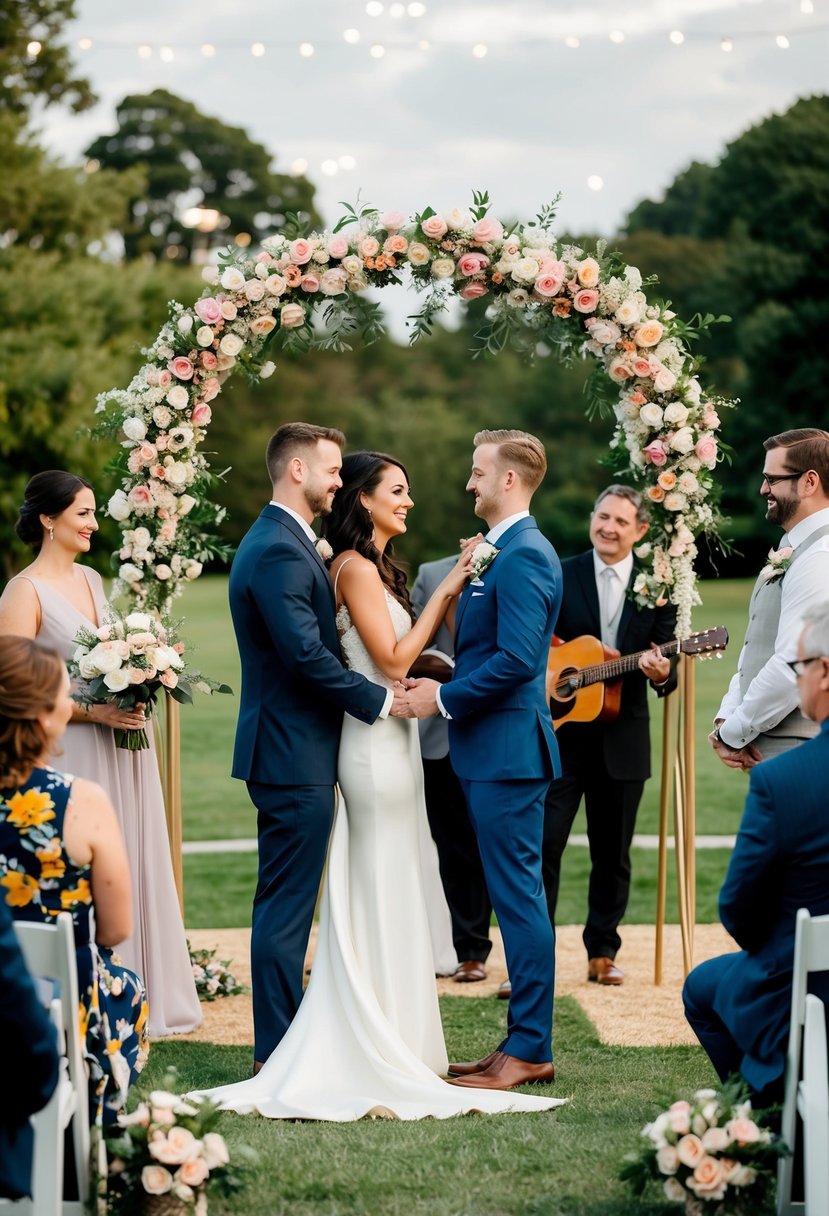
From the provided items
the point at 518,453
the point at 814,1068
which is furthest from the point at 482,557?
the point at 814,1068

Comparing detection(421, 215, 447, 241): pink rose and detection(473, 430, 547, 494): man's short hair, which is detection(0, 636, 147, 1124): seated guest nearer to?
detection(473, 430, 547, 494): man's short hair

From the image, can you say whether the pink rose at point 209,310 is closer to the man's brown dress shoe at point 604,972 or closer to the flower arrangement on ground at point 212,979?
the flower arrangement on ground at point 212,979

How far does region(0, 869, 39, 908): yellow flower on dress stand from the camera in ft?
12.7

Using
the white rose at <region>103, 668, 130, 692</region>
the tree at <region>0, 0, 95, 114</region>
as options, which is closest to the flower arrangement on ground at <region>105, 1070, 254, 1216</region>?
the white rose at <region>103, 668, 130, 692</region>

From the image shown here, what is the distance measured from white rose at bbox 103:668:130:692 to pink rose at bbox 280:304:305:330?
185 cm

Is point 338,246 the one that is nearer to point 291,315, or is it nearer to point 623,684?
point 291,315

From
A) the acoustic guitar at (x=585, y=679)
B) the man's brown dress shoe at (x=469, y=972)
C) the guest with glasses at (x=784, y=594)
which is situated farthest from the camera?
the man's brown dress shoe at (x=469, y=972)

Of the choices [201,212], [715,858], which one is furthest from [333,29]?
[715,858]

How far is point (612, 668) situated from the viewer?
7.25m

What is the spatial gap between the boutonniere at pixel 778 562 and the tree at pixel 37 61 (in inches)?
1087

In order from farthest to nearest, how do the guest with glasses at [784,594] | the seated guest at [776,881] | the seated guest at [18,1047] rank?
1. the guest with glasses at [784,594]
2. the seated guest at [776,881]
3. the seated guest at [18,1047]

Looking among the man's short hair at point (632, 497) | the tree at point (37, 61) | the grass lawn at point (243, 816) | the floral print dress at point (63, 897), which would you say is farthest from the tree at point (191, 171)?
the floral print dress at point (63, 897)

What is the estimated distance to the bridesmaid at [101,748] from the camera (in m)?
6.20

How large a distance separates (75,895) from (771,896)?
185 centimetres
